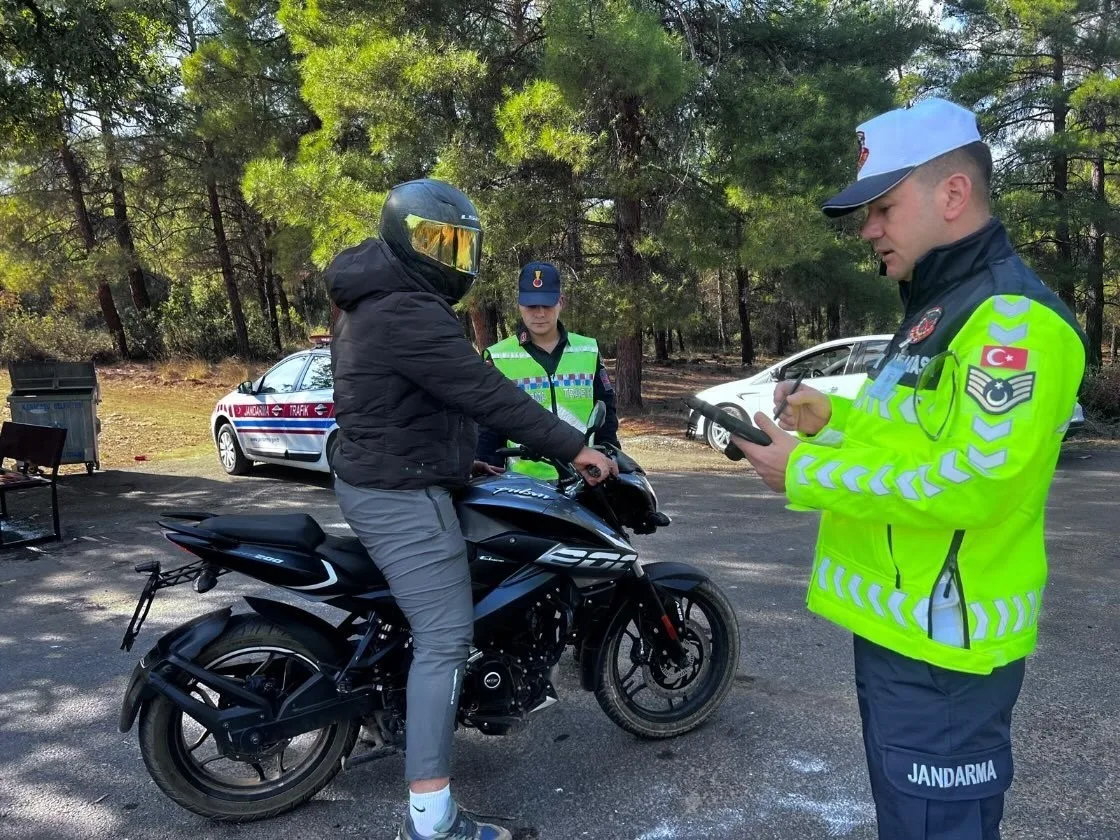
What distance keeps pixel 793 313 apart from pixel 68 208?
34.3 meters

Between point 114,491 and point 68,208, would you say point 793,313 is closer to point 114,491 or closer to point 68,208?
point 68,208

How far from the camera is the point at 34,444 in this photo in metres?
7.02

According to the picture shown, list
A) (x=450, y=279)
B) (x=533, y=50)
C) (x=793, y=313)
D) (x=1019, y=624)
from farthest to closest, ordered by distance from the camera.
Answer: (x=793, y=313) → (x=533, y=50) → (x=450, y=279) → (x=1019, y=624)

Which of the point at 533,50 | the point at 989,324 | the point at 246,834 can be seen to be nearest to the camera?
the point at 989,324

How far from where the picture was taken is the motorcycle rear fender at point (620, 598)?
3.20 m

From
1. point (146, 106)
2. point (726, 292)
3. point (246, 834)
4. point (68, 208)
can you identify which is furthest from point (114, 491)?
point (726, 292)

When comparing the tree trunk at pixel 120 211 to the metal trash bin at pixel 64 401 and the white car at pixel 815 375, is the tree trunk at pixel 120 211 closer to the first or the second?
the metal trash bin at pixel 64 401

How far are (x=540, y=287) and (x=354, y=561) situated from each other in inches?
74.3

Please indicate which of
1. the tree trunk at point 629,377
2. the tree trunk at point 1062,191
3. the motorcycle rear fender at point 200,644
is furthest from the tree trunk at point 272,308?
the motorcycle rear fender at point 200,644

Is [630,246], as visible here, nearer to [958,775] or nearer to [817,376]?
[817,376]

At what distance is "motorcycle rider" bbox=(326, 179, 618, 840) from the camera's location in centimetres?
246

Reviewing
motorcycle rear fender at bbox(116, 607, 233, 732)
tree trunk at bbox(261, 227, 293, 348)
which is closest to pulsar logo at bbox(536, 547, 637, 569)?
motorcycle rear fender at bbox(116, 607, 233, 732)

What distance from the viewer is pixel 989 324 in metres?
1.54

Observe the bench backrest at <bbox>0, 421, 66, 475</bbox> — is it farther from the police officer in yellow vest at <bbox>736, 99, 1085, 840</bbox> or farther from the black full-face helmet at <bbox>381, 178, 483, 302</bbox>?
the police officer in yellow vest at <bbox>736, 99, 1085, 840</bbox>
